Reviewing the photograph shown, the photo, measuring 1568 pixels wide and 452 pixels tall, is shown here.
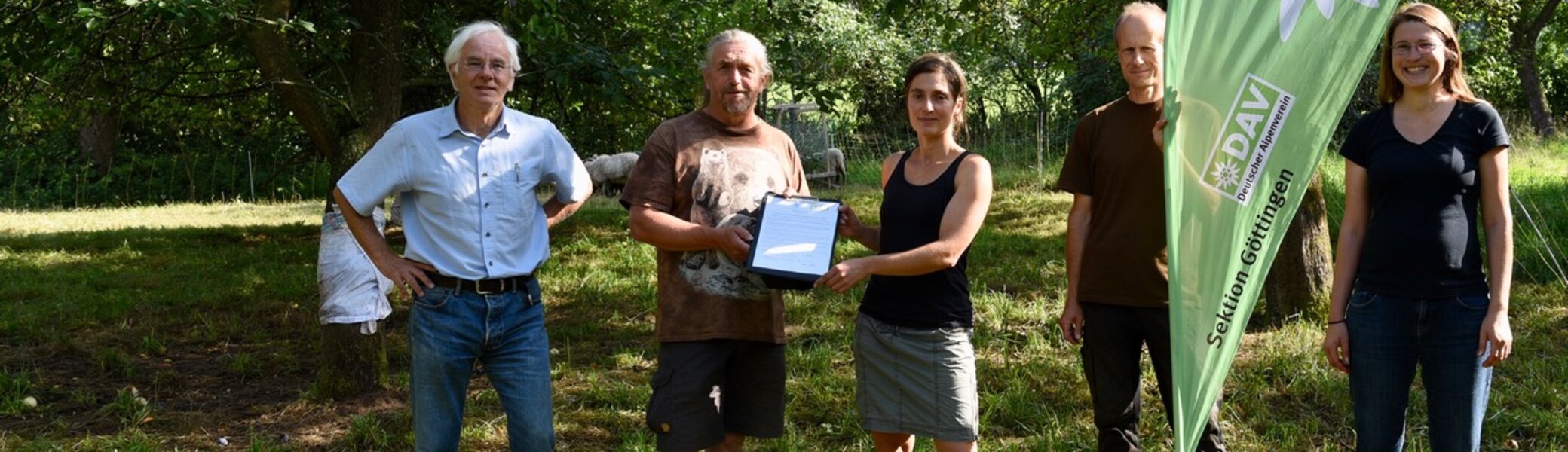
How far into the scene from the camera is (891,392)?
3635 mm

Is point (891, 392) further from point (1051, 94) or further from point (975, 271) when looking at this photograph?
point (1051, 94)

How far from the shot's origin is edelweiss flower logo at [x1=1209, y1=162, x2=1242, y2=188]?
2824 millimetres

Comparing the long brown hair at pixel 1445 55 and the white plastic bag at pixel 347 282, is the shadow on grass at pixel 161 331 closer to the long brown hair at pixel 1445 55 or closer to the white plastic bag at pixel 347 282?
the white plastic bag at pixel 347 282

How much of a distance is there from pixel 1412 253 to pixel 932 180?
125cm

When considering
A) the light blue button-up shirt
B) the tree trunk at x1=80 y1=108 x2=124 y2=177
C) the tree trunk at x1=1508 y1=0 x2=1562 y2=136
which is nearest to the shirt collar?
the light blue button-up shirt

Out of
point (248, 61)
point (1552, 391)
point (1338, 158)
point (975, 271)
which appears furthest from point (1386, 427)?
point (1338, 158)

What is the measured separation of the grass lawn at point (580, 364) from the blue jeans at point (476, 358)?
4.69 feet

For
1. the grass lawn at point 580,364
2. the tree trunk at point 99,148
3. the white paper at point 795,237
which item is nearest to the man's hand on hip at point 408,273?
the white paper at point 795,237

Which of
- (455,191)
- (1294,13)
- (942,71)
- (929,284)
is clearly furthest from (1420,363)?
(455,191)

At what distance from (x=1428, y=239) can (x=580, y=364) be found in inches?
171

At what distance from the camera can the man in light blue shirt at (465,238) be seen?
3.55 m

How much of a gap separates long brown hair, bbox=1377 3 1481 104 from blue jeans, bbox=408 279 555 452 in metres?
2.44

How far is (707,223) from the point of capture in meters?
3.64

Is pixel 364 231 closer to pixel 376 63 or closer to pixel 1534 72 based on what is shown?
pixel 376 63
